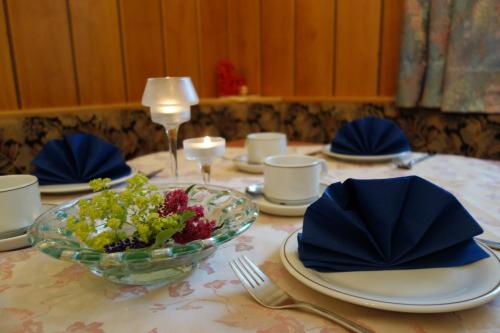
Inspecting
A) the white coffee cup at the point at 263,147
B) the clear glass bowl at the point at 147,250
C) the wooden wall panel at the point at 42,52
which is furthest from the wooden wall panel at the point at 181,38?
the clear glass bowl at the point at 147,250

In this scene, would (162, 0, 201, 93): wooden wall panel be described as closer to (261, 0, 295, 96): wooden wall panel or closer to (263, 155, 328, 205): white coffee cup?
(261, 0, 295, 96): wooden wall panel

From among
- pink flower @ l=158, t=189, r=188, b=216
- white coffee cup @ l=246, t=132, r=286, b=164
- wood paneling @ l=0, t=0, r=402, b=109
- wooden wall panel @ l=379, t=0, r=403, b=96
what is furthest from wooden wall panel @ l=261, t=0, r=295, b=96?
pink flower @ l=158, t=189, r=188, b=216

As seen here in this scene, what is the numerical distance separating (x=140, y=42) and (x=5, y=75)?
71 centimetres

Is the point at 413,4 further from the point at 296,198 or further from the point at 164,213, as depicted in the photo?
the point at 164,213

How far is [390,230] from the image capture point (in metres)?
0.51

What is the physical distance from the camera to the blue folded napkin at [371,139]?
1.19m

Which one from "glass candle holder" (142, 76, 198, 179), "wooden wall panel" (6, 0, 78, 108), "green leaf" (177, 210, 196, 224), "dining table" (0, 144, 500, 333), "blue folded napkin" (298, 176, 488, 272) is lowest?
"dining table" (0, 144, 500, 333)

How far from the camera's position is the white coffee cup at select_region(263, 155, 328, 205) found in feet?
2.45

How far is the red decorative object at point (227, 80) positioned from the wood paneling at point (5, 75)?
3.78ft

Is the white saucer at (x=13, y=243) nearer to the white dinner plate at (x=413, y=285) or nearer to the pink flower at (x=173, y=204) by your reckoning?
the pink flower at (x=173, y=204)

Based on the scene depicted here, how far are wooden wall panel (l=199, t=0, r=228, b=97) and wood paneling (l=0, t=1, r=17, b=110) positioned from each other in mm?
1076

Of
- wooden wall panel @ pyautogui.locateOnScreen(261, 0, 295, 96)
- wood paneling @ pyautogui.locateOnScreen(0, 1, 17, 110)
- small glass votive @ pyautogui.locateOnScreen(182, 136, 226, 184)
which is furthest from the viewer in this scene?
wooden wall panel @ pyautogui.locateOnScreen(261, 0, 295, 96)

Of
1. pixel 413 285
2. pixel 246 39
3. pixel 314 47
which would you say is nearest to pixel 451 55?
pixel 314 47

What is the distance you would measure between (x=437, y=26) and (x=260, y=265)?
71.7 inches
